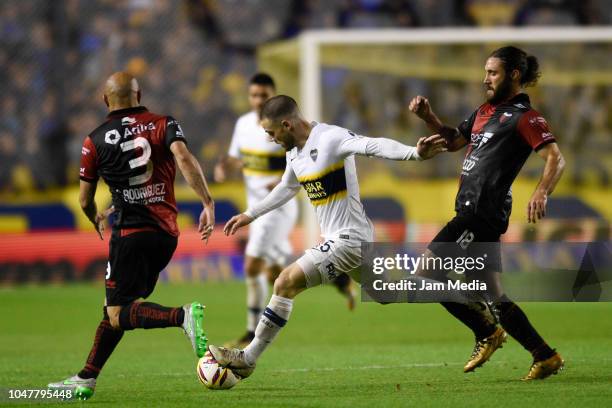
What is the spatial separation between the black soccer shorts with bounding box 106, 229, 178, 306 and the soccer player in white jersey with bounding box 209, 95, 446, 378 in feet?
1.81

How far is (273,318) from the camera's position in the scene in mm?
8047

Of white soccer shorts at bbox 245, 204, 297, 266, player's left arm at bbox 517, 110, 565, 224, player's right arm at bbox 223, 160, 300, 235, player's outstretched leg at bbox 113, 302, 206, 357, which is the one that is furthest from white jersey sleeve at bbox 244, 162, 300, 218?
white soccer shorts at bbox 245, 204, 297, 266

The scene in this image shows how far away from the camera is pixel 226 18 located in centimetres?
2222

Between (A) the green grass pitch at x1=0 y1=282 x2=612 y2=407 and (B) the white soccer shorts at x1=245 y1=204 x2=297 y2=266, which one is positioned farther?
(B) the white soccer shorts at x1=245 y1=204 x2=297 y2=266

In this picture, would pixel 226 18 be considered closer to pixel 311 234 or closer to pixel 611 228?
pixel 311 234

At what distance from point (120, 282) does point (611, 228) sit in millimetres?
12166

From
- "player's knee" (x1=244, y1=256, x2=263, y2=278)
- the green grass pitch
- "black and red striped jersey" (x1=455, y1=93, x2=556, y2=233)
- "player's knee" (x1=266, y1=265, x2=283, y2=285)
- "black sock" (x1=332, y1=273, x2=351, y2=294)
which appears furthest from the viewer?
"black sock" (x1=332, y1=273, x2=351, y2=294)

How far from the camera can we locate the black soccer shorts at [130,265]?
800 centimetres

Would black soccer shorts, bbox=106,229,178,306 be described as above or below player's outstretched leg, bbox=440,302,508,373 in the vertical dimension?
above

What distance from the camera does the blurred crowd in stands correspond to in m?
19.6

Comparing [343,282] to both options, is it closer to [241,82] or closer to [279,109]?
[279,109]

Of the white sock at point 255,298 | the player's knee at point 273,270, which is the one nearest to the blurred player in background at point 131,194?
the white sock at point 255,298

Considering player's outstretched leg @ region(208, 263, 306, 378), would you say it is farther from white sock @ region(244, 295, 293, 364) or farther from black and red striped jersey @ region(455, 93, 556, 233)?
black and red striped jersey @ region(455, 93, 556, 233)

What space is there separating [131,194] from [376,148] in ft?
5.41
